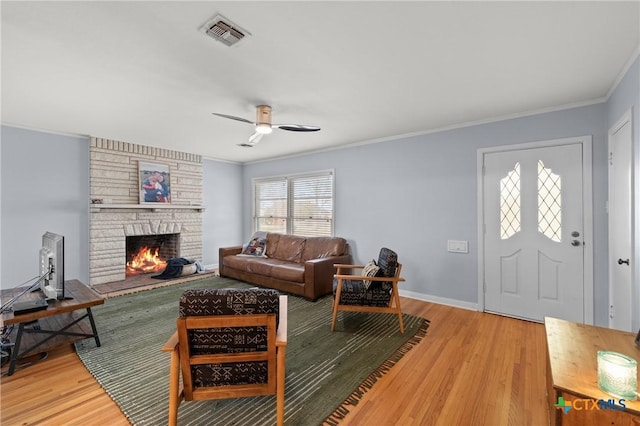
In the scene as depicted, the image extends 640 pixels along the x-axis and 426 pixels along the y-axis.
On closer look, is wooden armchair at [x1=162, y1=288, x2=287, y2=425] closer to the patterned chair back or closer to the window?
the patterned chair back

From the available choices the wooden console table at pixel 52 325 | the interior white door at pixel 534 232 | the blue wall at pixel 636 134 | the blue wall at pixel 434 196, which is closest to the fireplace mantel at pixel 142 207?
the wooden console table at pixel 52 325

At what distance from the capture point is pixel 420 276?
4121mm

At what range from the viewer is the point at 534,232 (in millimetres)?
3287

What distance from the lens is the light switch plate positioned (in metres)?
3.73

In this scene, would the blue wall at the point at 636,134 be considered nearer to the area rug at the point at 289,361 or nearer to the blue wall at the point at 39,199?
the area rug at the point at 289,361

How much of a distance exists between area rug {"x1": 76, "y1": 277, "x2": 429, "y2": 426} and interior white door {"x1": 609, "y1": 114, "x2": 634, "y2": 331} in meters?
1.72

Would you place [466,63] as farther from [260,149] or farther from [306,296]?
[260,149]

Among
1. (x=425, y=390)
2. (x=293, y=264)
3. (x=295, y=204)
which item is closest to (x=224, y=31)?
(x=425, y=390)

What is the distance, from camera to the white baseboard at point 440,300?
3684 millimetres

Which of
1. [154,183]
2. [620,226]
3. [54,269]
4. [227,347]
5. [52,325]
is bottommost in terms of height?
[52,325]

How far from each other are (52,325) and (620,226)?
17.8 ft

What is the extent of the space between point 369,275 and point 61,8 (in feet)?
10.5

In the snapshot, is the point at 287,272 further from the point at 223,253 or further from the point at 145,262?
the point at 145,262

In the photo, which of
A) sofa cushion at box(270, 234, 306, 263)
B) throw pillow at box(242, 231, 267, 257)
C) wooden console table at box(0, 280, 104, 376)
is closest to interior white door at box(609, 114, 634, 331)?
sofa cushion at box(270, 234, 306, 263)
